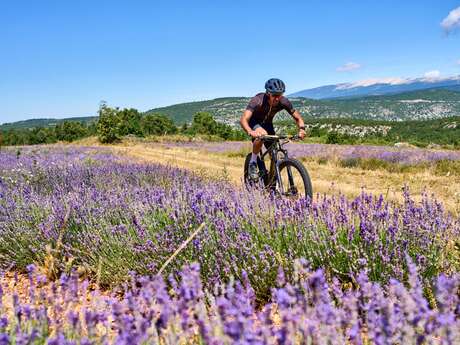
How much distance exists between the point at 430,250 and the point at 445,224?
0.26 meters

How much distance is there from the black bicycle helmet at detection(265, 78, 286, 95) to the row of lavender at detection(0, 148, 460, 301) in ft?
6.79

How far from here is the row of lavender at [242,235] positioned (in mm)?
2635

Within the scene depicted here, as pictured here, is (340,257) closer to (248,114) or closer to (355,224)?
(355,224)

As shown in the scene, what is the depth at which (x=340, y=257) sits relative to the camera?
273cm

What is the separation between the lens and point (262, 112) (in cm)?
593

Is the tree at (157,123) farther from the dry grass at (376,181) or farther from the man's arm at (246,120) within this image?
the man's arm at (246,120)

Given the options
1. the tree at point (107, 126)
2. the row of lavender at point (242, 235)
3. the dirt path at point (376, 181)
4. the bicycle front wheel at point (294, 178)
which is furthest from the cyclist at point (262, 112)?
the tree at point (107, 126)

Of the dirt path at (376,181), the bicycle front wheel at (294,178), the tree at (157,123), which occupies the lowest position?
the dirt path at (376,181)

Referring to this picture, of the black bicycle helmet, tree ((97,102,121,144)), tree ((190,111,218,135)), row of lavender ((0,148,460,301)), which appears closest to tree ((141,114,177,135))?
tree ((190,111,218,135))

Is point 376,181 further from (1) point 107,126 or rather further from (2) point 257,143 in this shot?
(1) point 107,126

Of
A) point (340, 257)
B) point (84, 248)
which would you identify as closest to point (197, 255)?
point (340, 257)

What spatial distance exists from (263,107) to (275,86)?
41 cm

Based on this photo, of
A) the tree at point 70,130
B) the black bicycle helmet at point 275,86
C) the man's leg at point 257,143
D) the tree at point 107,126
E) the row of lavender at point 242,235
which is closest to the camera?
the row of lavender at point 242,235

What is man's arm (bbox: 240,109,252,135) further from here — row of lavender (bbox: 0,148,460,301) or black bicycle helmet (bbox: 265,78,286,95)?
row of lavender (bbox: 0,148,460,301)
